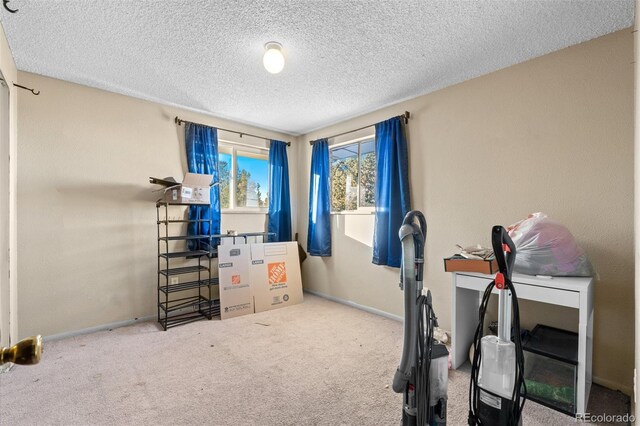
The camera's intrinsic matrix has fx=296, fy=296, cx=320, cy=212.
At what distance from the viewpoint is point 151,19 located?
1.92 m

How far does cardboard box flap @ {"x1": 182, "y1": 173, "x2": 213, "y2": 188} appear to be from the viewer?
3.09 m

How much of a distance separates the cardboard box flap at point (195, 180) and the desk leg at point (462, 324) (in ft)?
8.52

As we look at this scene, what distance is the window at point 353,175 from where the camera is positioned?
3648 mm

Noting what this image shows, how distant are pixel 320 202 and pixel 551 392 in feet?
9.64

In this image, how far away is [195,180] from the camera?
10.3ft

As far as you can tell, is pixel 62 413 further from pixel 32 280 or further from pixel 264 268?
pixel 264 268

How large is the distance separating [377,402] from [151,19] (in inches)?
111

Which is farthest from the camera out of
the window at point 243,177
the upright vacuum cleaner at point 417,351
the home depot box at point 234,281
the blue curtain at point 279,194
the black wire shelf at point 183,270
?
the blue curtain at point 279,194

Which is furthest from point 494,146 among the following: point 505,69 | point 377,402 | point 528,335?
point 377,402

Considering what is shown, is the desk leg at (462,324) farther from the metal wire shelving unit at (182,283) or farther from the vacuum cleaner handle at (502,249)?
the metal wire shelving unit at (182,283)

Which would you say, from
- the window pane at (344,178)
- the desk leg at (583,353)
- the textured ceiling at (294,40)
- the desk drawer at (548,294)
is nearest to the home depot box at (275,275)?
the window pane at (344,178)

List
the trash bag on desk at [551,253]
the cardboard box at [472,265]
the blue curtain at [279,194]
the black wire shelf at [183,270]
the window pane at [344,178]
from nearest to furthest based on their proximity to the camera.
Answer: the trash bag on desk at [551,253], the cardboard box at [472,265], the black wire shelf at [183,270], the window pane at [344,178], the blue curtain at [279,194]

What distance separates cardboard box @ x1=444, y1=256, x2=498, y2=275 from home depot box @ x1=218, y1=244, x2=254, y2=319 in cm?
228

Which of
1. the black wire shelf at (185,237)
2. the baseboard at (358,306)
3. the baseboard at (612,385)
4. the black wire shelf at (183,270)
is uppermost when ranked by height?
the black wire shelf at (185,237)
